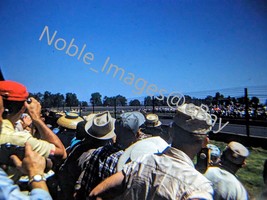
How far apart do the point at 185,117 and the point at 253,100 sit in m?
7.59

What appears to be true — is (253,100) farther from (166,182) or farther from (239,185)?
(166,182)

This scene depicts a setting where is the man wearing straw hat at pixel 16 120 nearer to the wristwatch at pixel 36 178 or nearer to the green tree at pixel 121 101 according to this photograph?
the wristwatch at pixel 36 178

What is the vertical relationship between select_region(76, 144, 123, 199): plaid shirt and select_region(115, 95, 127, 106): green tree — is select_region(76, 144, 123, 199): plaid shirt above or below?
below

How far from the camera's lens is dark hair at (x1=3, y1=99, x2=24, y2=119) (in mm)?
1633

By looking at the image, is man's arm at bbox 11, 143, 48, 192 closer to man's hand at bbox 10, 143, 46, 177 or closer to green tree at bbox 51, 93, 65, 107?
man's hand at bbox 10, 143, 46, 177

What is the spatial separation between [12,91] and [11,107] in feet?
0.33

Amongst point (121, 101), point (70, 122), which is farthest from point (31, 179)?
point (121, 101)

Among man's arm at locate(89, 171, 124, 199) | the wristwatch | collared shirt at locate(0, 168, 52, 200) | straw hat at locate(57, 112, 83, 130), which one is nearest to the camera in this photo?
collared shirt at locate(0, 168, 52, 200)

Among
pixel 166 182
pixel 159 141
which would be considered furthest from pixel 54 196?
pixel 166 182

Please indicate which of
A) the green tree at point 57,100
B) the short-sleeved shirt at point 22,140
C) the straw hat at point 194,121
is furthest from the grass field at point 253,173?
the green tree at point 57,100

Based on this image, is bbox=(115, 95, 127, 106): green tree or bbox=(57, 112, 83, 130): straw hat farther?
bbox=(115, 95, 127, 106): green tree

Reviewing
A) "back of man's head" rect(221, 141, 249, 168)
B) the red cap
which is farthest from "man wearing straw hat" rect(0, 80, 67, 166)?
"back of man's head" rect(221, 141, 249, 168)

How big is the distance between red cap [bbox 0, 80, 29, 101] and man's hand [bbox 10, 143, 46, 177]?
502 mm

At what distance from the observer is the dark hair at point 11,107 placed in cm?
163
